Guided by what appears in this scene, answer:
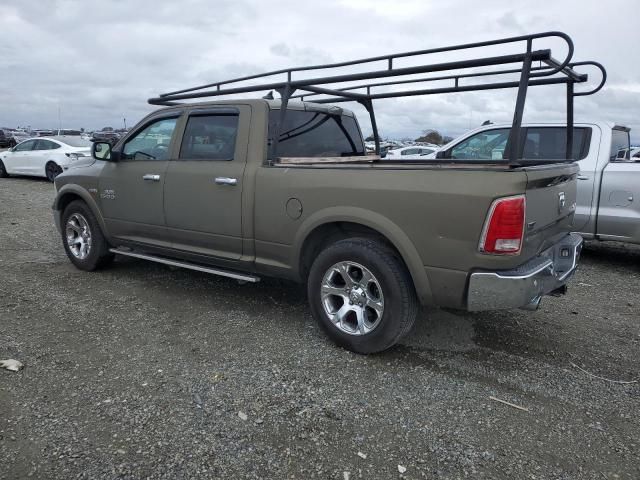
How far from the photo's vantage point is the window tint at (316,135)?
4340mm

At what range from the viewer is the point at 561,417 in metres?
2.91

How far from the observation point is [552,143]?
6508 millimetres

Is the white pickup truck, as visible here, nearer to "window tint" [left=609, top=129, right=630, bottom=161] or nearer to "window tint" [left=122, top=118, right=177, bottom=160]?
"window tint" [left=609, top=129, right=630, bottom=161]

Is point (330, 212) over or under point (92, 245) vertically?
over

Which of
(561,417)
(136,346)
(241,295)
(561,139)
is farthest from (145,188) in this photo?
(561,139)

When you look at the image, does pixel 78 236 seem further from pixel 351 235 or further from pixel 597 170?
pixel 597 170

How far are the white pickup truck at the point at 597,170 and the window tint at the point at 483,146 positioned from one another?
0.04 feet

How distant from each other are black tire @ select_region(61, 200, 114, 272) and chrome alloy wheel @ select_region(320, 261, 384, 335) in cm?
297

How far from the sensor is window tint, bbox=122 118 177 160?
4834mm

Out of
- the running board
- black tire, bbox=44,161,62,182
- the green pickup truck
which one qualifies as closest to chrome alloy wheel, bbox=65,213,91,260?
the green pickup truck

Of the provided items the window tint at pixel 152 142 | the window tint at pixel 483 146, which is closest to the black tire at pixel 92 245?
the window tint at pixel 152 142

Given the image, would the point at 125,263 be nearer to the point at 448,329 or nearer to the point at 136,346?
the point at 136,346

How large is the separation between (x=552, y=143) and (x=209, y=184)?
4513 mm

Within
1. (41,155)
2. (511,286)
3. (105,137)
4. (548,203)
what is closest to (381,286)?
(511,286)
